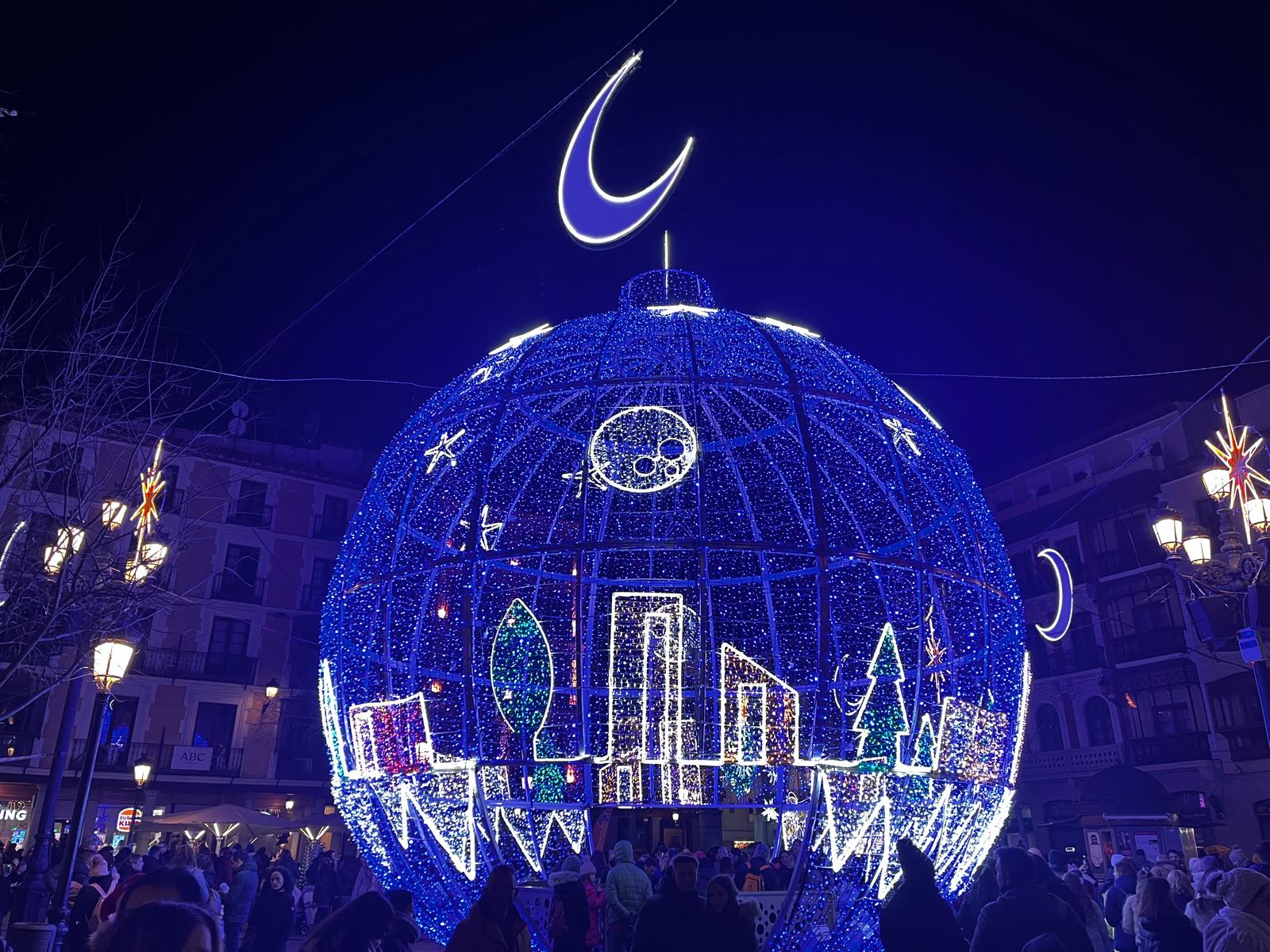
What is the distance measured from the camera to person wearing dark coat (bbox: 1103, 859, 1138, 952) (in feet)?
25.5

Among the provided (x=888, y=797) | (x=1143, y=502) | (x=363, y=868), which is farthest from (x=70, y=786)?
(x=1143, y=502)

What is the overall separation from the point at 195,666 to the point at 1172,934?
29.6 metres

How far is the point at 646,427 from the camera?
8.62 metres

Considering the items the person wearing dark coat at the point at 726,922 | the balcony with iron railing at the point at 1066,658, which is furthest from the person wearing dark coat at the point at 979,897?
the balcony with iron railing at the point at 1066,658

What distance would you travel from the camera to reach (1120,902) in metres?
8.20

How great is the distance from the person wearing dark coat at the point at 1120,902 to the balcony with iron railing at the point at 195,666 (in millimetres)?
27232

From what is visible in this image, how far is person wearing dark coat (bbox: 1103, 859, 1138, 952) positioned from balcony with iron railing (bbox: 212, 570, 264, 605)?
2759cm

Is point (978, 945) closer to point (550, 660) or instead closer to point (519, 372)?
point (550, 660)

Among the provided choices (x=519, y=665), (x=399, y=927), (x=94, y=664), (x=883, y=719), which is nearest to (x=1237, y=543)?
(x=883, y=719)

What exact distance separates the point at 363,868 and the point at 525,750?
7049mm

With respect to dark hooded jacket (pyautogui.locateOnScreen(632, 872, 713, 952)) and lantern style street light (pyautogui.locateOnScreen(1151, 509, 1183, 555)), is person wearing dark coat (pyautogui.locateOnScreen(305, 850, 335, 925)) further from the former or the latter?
lantern style street light (pyautogui.locateOnScreen(1151, 509, 1183, 555))

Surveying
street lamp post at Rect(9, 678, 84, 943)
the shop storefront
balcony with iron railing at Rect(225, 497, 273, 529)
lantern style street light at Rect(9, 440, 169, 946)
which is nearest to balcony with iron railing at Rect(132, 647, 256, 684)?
the shop storefront

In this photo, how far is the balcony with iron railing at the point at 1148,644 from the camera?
27641 mm

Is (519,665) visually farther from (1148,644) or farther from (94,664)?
(1148,644)
